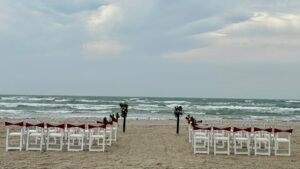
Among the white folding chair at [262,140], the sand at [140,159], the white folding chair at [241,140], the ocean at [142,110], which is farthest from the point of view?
the ocean at [142,110]

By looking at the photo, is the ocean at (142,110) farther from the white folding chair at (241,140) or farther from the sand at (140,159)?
the sand at (140,159)

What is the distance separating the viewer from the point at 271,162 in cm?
1110

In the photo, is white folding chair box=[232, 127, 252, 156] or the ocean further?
the ocean

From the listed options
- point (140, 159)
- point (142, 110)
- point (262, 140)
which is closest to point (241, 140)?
point (262, 140)

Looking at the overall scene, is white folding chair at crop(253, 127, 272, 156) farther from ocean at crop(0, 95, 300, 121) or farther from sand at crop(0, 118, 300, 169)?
ocean at crop(0, 95, 300, 121)

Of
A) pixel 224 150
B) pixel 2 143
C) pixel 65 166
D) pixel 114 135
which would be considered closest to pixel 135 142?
pixel 114 135

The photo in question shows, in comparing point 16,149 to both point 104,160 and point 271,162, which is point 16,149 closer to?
point 104,160

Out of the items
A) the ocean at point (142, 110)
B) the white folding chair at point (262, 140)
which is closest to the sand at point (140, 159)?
the white folding chair at point (262, 140)

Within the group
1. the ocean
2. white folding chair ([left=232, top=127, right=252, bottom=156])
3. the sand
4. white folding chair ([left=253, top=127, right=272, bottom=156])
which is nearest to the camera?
the sand

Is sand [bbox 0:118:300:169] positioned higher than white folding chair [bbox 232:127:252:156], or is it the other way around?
white folding chair [bbox 232:127:252:156]

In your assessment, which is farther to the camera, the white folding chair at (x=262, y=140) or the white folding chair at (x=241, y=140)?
the white folding chair at (x=262, y=140)

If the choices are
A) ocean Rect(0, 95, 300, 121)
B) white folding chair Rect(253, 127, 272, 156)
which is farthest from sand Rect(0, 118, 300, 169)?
ocean Rect(0, 95, 300, 121)

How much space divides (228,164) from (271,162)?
145 centimetres

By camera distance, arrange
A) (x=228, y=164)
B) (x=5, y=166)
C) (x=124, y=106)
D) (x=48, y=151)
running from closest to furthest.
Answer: (x=5, y=166), (x=228, y=164), (x=48, y=151), (x=124, y=106)
